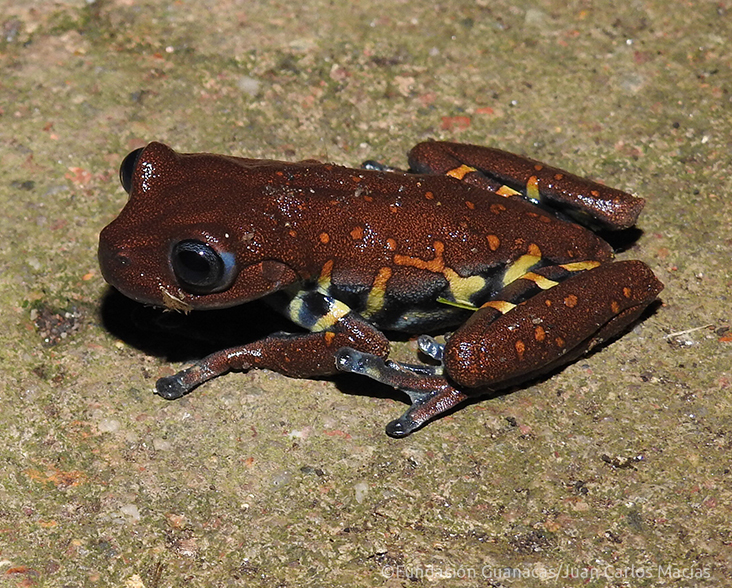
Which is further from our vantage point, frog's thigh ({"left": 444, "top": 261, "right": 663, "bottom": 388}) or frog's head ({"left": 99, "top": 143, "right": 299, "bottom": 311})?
frog's thigh ({"left": 444, "top": 261, "right": 663, "bottom": 388})

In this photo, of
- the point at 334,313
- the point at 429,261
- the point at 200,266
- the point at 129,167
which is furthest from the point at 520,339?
the point at 129,167

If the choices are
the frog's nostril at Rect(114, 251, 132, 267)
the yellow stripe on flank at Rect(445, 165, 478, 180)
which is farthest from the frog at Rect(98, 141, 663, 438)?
the yellow stripe on flank at Rect(445, 165, 478, 180)

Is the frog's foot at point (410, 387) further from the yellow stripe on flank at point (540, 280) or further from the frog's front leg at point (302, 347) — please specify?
the yellow stripe on flank at point (540, 280)

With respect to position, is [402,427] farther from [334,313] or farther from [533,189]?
[533,189]

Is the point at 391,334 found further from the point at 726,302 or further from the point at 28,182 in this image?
the point at 28,182

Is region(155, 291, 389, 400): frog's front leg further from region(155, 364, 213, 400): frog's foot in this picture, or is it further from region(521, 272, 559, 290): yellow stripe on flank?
region(521, 272, 559, 290): yellow stripe on flank

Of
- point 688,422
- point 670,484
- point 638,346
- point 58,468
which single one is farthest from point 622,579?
point 58,468
